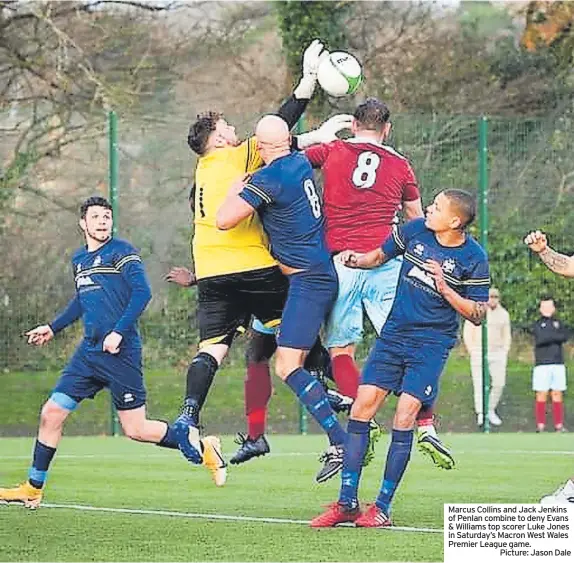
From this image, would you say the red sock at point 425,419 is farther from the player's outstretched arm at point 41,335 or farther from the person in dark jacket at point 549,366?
the person in dark jacket at point 549,366

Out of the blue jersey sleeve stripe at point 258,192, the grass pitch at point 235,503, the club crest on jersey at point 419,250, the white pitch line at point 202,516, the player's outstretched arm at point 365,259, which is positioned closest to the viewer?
the grass pitch at point 235,503

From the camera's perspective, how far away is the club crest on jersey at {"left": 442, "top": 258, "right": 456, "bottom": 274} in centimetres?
851

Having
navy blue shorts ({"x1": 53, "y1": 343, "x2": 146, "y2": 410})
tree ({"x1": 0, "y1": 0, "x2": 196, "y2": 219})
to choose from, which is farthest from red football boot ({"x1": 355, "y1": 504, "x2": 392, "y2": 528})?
tree ({"x1": 0, "y1": 0, "x2": 196, "y2": 219})

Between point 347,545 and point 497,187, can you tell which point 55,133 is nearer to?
point 497,187

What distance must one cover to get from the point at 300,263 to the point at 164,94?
53.7 feet

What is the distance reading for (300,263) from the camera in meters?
9.23

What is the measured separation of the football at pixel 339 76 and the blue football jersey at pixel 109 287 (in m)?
1.58

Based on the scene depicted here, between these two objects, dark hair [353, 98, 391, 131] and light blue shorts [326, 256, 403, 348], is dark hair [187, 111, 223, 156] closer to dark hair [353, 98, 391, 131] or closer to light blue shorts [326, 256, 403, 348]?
dark hair [353, 98, 391, 131]

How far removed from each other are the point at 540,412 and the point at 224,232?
34.5 ft

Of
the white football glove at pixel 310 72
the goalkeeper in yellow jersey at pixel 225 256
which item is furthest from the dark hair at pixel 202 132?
the white football glove at pixel 310 72

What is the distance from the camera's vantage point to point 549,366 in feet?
63.4

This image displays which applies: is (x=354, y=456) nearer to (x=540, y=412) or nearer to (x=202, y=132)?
(x=202, y=132)

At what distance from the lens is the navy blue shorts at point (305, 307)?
9125 millimetres

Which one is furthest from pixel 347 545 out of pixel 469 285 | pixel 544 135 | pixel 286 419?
pixel 544 135
